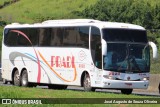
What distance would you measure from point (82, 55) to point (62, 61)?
6.88ft

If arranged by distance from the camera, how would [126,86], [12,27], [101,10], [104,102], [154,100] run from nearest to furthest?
[104,102] < [154,100] < [126,86] < [12,27] < [101,10]

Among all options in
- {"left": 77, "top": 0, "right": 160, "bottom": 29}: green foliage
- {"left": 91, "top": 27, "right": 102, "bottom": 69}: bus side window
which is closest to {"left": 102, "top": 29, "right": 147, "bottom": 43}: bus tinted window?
{"left": 91, "top": 27, "right": 102, "bottom": 69}: bus side window

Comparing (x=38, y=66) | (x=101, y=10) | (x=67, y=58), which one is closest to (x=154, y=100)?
(x=67, y=58)

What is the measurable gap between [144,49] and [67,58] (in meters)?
4.06

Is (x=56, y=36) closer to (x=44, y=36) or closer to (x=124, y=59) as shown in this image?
(x=44, y=36)

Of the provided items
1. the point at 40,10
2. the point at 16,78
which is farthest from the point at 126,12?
the point at 16,78

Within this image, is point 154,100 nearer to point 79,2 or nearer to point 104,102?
point 104,102

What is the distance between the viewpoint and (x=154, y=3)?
9175cm

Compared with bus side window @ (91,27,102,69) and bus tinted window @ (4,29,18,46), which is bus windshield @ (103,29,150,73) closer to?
bus side window @ (91,27,102,69)

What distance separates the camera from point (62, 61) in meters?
32.0

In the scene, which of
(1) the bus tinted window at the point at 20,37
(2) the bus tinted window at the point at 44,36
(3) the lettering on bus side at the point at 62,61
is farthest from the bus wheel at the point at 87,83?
(1) the bus tinted window at the point at 20,37

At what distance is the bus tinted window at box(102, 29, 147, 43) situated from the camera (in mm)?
29281

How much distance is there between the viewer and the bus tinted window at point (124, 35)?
2928 cm

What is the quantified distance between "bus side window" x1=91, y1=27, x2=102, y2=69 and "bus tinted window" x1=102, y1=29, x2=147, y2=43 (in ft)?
1.26
